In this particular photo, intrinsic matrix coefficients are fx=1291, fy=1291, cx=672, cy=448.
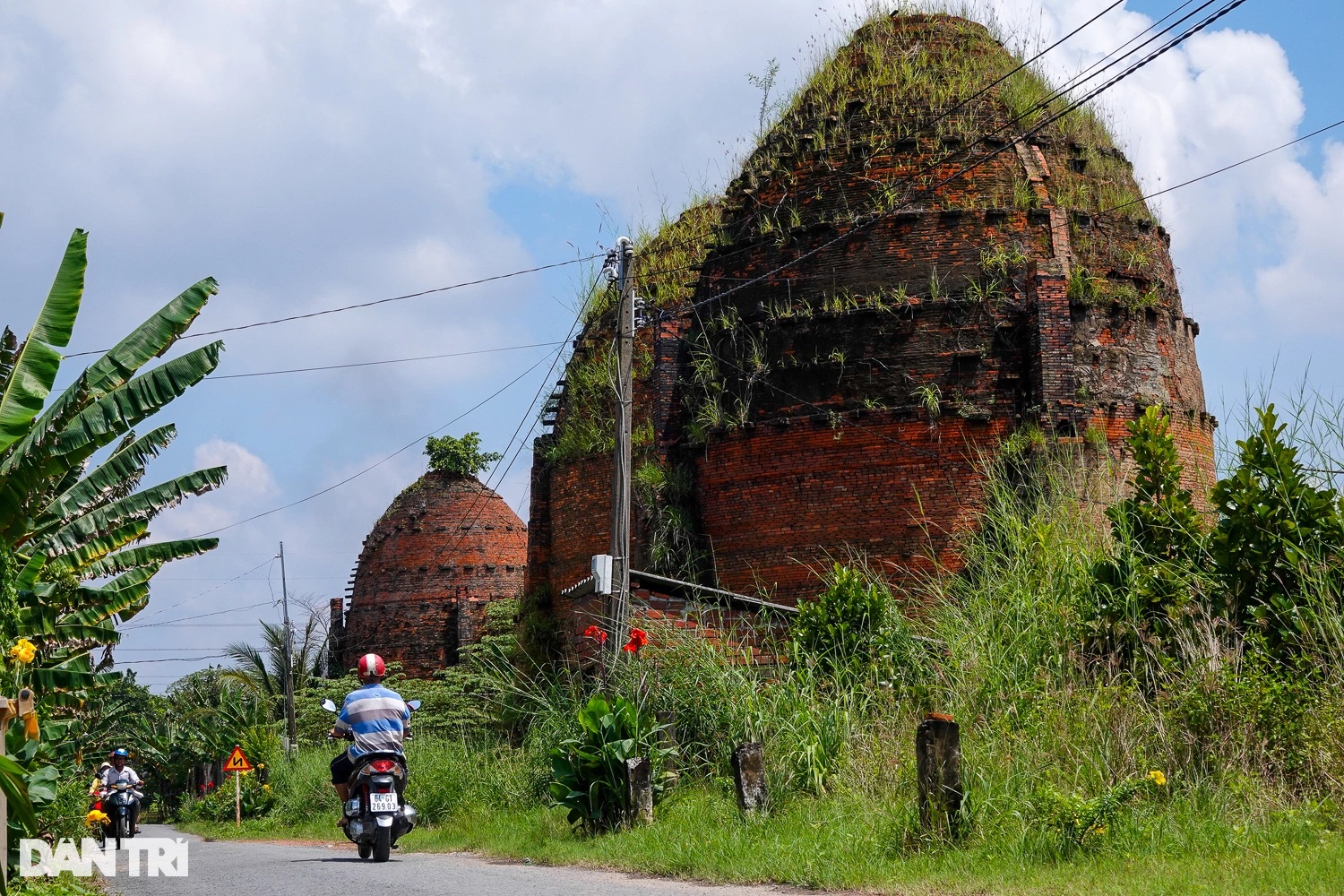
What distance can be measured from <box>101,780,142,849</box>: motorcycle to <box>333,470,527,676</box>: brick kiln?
14.2m

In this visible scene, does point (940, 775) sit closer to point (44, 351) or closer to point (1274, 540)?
point (1274, 540)

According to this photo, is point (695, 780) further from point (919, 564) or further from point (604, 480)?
point (604, 480)

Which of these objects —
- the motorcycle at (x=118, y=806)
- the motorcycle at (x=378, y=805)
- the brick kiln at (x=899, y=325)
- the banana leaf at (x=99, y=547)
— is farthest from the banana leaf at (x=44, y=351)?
the motorcycle at (x=118, y=806)

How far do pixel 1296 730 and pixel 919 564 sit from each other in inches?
342

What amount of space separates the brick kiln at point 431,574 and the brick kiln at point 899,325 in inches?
621

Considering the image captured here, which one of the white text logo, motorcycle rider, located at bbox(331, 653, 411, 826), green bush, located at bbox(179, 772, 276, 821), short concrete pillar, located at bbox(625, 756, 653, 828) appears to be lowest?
green bush, located at bbox(179, 772, 276, 821)

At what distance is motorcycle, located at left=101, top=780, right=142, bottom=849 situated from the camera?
61.5 feet

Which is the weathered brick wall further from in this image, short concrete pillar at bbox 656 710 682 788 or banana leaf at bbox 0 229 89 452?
banana leaf at bbox 0 229 89 452

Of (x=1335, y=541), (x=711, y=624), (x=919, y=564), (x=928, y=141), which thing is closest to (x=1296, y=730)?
(x=1335, y=541)

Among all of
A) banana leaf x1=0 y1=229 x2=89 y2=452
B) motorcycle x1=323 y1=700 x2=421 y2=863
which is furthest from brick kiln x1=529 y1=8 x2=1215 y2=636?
banana leaf x1=0 y1=229 x2=89 y2=452

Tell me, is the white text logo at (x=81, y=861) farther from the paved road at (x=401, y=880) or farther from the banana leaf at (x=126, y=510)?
the banana leaf at (x=126, y=510)

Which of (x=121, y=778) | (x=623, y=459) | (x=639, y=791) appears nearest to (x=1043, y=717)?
(x=639, y=791)

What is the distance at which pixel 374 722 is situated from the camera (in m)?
9.88

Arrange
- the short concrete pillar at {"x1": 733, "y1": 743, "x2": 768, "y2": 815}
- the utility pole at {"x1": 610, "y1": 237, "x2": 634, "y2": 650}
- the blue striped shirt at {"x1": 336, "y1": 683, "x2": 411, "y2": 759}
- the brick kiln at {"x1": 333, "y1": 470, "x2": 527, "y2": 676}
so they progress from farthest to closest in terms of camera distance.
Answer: the brick kiln at {"x1": 333, "y1": 470, "x2": 527, "y2": 676}
the utility pole at {"x1": 610, "y1": 237, "x2": 634, "y2": 650}
the blue striped shirt at {"x1": 336, "y1": 683, "x2": 411, "y2": 759}
the short concrete pillar at {"x1": 733, "y1": 743, "x2": 768, "y2": 815}
